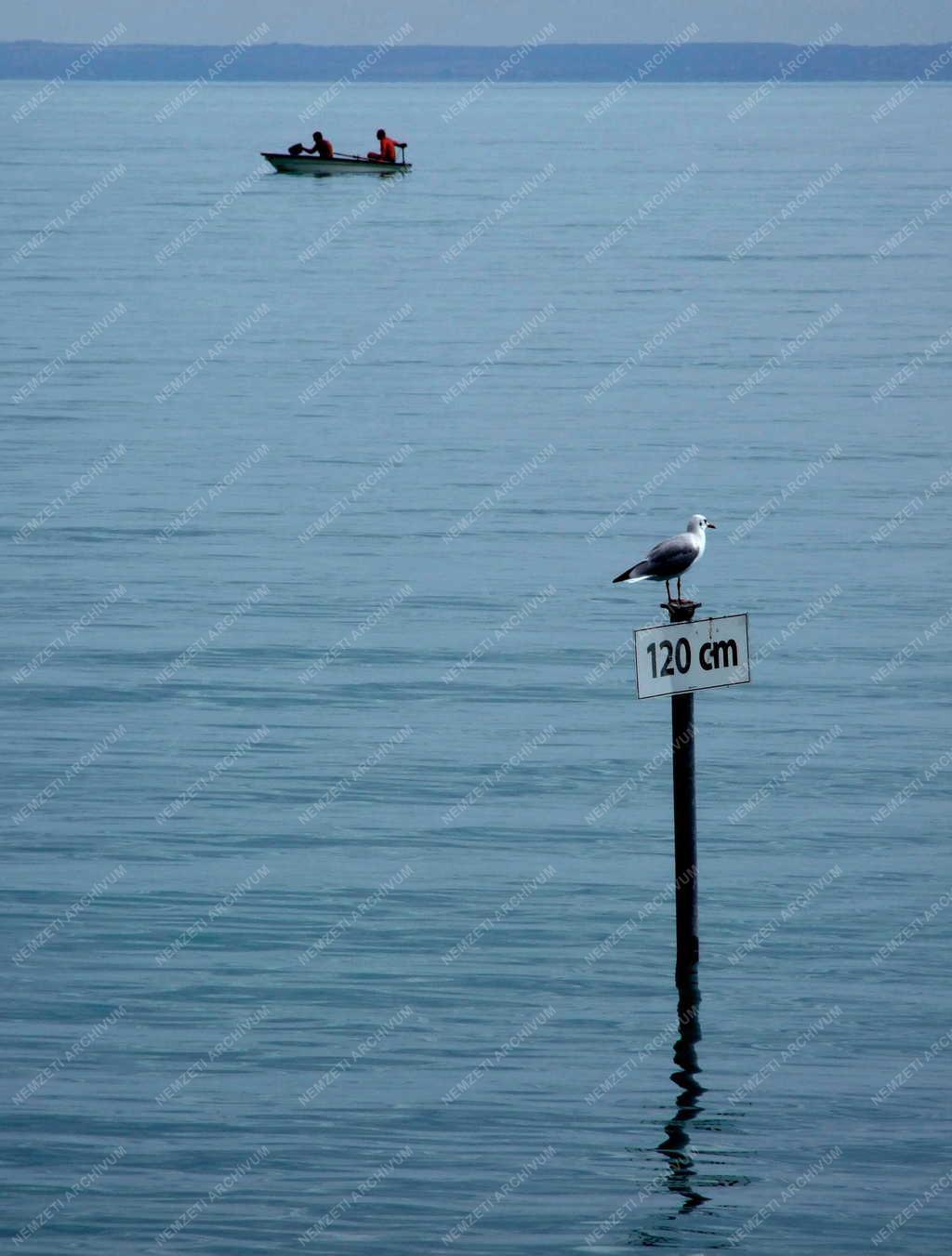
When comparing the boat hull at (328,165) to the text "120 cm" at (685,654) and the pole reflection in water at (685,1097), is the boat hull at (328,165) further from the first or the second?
the text "120 cm" at (685,654)

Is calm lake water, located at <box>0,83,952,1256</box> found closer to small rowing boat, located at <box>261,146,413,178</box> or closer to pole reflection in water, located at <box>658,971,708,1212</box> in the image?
pole reflection in water, located at <box>658,971,708,1212</box>

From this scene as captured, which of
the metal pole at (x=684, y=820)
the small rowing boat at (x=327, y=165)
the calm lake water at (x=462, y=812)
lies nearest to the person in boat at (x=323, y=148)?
the small rowing boat at (x=327, y=165)

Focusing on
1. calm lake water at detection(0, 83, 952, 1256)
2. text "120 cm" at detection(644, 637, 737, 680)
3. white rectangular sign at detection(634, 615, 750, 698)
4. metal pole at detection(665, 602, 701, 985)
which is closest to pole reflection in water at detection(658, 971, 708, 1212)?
calm lake water at detection(0, 83, 952, 1256)

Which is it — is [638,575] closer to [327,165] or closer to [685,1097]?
[685,1097]

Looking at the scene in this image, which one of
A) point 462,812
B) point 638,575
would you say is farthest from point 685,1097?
point 462,812

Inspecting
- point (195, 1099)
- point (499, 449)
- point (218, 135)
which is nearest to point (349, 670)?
point (195, 1099)
